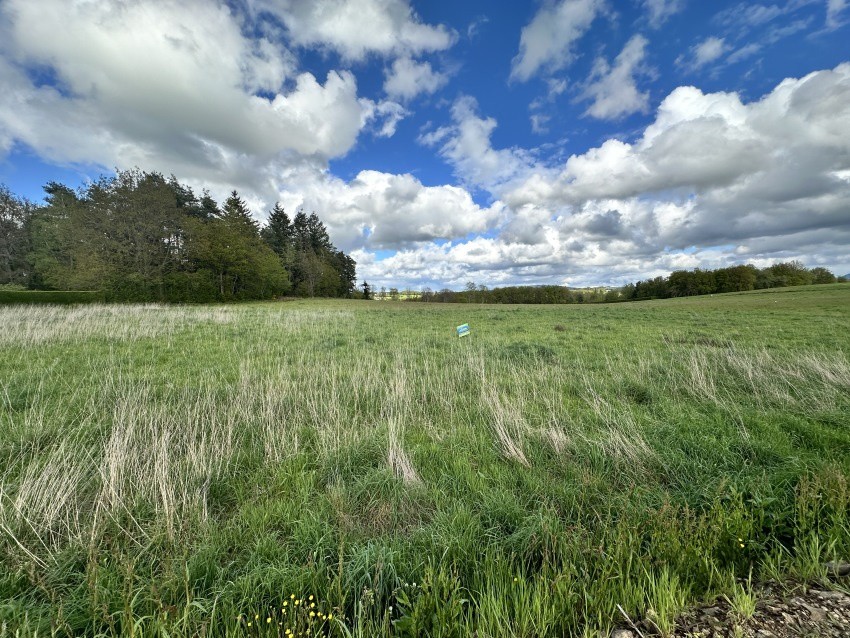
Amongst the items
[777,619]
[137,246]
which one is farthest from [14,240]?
[777,619]

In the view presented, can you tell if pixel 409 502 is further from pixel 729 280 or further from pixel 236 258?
pixel 729 280

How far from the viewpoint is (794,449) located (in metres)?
4.24

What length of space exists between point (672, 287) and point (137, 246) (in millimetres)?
102452

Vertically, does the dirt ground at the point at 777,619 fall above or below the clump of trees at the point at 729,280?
below

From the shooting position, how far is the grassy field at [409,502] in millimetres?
2150

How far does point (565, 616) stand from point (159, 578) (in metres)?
2.94

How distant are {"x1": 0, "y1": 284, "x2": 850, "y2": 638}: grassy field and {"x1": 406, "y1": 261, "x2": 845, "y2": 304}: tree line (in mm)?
70987

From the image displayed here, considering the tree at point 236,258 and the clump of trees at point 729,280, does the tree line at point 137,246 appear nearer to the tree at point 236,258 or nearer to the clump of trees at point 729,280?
the tree at point 236,258

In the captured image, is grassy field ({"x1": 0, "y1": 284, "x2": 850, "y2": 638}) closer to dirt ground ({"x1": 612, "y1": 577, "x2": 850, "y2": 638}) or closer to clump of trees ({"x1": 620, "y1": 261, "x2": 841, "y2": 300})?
dirt ground ({"x1": 612, "y1": 577, "x2": 850, "y2": 638})

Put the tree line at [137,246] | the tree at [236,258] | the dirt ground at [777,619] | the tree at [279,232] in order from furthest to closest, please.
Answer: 1. the tree at [279,232]
2. the tree at [236,258]
3. the tree line at [137,246]
4. the dirt ground at [777,619]

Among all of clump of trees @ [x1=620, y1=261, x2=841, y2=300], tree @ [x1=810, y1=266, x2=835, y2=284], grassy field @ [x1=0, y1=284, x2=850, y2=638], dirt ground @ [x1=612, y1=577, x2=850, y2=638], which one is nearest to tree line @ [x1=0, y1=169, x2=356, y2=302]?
grassy field @ [x1=0, y1=284, x2=850, y2=638]

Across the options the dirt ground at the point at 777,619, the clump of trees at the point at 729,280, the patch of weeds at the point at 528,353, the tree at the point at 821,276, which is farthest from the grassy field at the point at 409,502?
the tree at the point at 821,276

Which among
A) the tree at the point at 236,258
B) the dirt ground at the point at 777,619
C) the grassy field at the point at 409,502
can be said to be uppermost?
the tree at the point at 236,258

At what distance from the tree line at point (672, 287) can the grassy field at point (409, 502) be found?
2795 inches
